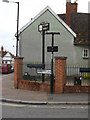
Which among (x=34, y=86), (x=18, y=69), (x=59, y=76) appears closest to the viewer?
(x=59, y=76)

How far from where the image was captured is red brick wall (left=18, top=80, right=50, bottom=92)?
13078 mm

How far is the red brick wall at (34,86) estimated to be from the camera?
13078 mm

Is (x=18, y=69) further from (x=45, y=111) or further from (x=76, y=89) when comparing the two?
(x=45, y=111)

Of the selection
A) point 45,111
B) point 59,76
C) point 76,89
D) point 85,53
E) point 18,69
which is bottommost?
point 45,111

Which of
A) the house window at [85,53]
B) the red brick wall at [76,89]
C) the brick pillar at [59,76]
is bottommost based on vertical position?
the red brick wall at [76,89]

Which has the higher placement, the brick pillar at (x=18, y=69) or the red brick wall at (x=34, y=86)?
the brick pillar at (x=18, y=69)

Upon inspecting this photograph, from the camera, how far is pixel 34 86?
A: 1352cm

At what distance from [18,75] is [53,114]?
694cm

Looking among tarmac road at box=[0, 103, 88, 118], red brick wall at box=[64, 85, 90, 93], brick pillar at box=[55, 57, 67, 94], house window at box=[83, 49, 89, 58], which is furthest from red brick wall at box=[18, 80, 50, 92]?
house window at box=[83, 49, 89, 58]

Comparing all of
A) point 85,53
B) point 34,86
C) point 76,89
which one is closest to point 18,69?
point 34,86

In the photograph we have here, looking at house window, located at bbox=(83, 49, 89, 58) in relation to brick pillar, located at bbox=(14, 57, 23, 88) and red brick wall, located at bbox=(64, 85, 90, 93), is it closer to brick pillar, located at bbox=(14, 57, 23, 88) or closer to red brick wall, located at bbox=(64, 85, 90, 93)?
brick pillar, located at bbox=(14, 57, 23, 88)

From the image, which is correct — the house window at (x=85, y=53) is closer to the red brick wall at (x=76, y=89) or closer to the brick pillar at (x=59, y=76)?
the red brick wall at (x=76, y=89)

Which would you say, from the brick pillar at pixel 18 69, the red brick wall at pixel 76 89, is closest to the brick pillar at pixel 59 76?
the red brick wall at pixel 76 89

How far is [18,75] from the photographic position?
1474cm
